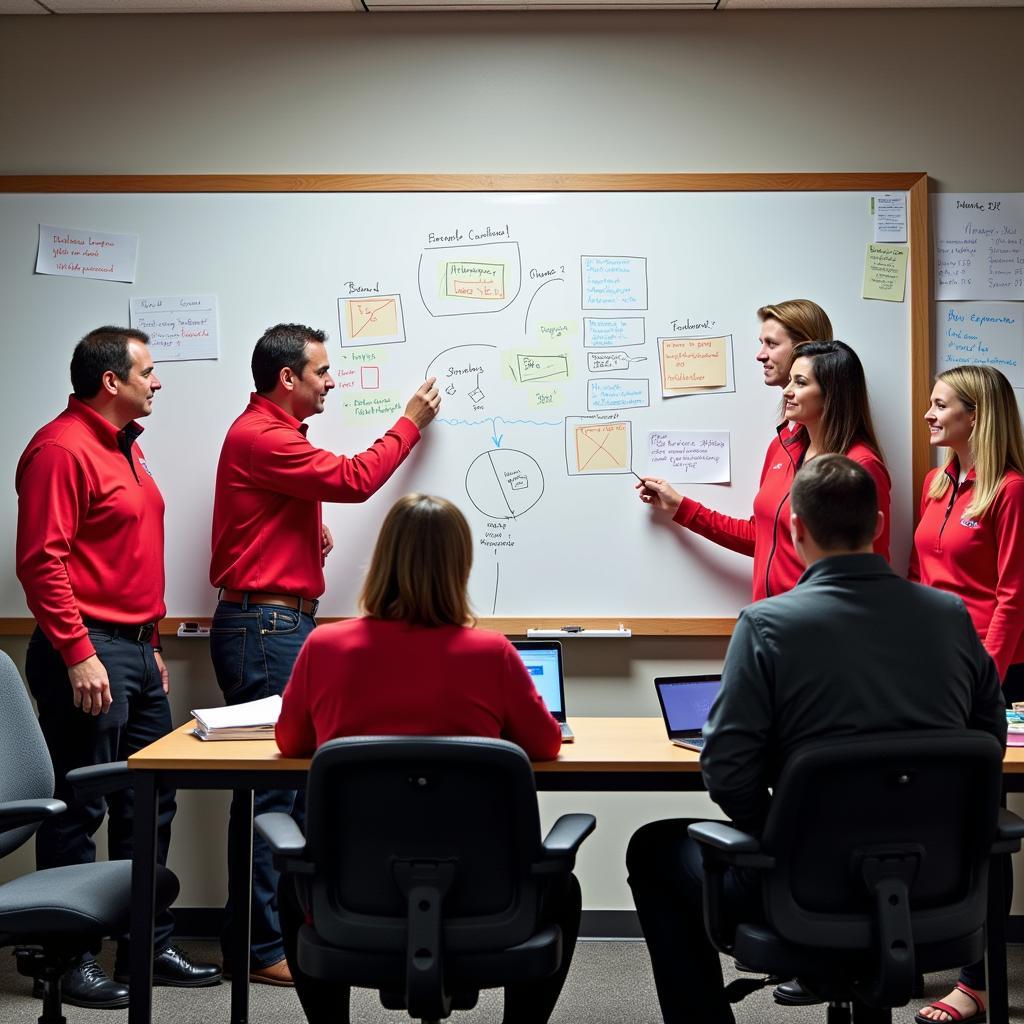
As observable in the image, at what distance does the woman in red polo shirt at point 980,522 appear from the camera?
2.94 metres

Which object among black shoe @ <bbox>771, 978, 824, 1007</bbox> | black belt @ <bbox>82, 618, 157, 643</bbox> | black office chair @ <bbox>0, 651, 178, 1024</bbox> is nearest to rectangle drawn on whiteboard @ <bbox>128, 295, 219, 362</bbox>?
black belt @ <bbox>82, 618, 157, 643</bbox>

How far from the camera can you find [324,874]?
1900 mm

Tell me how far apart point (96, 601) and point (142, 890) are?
40.5 inches

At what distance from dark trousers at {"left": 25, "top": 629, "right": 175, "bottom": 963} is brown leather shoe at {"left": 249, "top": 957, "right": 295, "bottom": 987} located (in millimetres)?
269

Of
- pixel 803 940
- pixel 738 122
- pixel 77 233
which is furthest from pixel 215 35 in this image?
pixel 803 940

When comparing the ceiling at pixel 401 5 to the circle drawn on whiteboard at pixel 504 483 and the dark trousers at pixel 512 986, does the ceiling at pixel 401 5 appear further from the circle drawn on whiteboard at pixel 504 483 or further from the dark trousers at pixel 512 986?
the dark trousers at pixel 512 986

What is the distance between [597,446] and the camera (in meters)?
3.47

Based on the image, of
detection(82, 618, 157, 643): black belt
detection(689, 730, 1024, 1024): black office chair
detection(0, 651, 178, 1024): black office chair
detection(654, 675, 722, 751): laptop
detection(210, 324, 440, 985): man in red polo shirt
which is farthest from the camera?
detection(210, 324, 440, 985): man in red polo shirt

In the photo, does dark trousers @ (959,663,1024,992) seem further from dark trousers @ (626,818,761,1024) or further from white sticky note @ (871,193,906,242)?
white sticky note @ (871,193,906,242)

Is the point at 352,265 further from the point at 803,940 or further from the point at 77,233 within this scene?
the point at 803,940

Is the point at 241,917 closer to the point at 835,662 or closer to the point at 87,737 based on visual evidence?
the point at 87,737

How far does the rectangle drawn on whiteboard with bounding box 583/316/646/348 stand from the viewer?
11.4ft

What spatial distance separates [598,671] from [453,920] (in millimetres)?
1628

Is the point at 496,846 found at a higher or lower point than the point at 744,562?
lower
